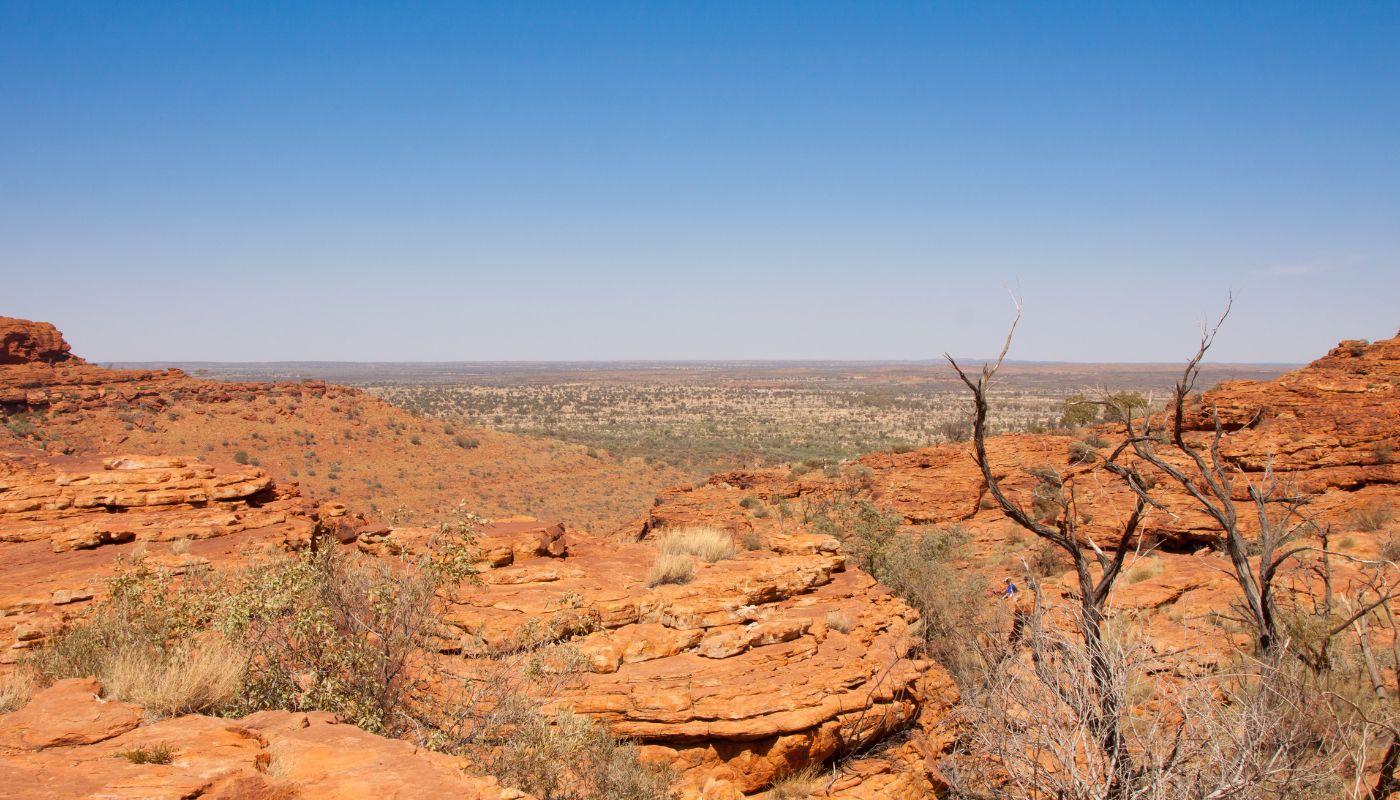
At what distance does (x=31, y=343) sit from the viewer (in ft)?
136

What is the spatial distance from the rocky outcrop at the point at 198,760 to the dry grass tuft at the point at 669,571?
4759 millimetres

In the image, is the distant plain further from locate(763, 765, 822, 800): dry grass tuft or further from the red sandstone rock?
the red sandstone rock

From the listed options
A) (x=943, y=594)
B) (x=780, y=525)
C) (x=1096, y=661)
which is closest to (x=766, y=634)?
(x=1096, y=661)

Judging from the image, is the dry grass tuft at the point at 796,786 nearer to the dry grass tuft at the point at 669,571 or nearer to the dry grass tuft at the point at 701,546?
the dry grass tuft at the point at 669,571

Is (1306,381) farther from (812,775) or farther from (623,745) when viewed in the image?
(623,745)

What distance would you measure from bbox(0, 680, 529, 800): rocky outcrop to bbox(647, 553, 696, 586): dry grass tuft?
4759 mm

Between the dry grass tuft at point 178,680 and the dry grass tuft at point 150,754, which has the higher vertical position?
the dry grass tuft at point 150,754

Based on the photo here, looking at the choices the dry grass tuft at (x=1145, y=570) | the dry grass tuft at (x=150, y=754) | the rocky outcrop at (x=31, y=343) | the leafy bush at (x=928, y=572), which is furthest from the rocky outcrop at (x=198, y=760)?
the rocky outcrop at (x=31, y=343)

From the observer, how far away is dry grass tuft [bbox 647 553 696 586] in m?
9.28

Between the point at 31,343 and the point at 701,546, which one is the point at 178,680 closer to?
the point at 701,546

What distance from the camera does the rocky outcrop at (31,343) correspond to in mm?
40344

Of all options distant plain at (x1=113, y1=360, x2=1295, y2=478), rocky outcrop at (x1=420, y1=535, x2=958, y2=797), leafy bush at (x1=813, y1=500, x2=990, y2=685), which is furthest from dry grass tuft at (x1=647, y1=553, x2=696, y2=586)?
distant plain at (x1=113, y1=360, x2=1295, y2=478)

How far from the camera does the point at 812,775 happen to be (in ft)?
23.5

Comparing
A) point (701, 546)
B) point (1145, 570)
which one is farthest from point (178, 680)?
point (1145, 570)
